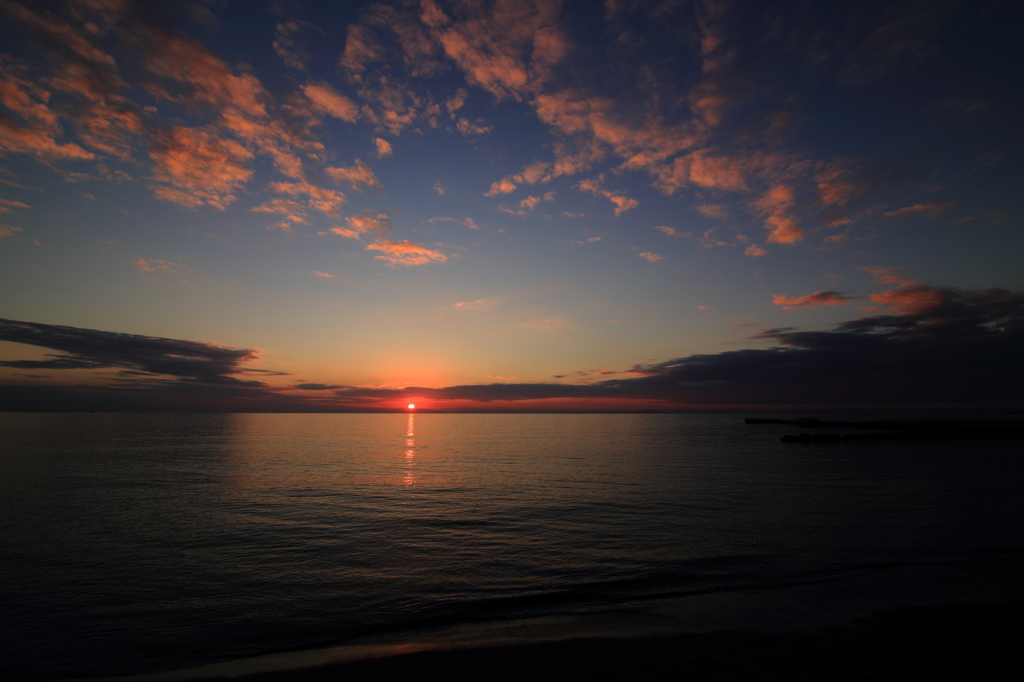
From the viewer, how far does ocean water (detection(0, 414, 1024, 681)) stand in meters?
11.5

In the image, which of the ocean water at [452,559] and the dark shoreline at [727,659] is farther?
the ocean water at [452,559]

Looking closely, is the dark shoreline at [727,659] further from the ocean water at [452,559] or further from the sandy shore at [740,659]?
the ocean water at [452,559]

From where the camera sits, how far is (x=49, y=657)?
1040 cm

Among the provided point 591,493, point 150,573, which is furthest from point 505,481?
Answer: point 150,573

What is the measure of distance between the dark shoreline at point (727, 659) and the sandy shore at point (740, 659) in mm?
21

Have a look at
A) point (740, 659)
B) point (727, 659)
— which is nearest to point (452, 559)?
point (727, 659)

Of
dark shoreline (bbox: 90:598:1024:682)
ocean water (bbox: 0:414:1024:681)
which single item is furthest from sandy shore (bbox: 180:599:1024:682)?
ocean water (bbox: 0:414:1024:681)

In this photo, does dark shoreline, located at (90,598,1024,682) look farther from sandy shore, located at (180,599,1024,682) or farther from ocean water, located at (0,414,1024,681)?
ocean water, located at (0,414,1024,681)

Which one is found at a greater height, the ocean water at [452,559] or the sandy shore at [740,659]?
the sandy shore at [740,659]

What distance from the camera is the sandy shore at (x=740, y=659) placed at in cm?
865

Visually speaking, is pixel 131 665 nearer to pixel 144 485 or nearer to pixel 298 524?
pixel 298 524

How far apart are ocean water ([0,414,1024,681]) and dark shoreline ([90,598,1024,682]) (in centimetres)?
88

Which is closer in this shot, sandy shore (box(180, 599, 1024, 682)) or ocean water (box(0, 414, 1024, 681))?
sandy shore (box(180, 599, 1024, 682))

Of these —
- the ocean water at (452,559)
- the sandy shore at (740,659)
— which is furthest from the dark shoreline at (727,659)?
the ocean water at (452,559)
